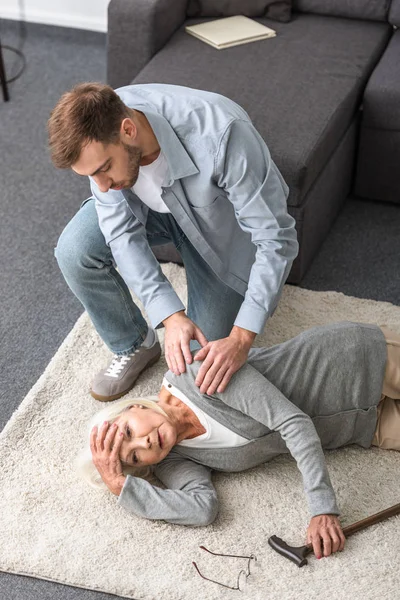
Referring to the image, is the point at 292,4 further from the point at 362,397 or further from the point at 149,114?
the point at 362,397

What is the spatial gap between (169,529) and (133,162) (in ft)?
2.63

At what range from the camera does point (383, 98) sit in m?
2.73

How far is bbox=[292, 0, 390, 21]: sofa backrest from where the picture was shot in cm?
307

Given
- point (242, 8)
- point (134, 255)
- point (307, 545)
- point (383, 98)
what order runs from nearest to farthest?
point (307, 545) → point (134, 255) → point (383, 98) → point (242, 8)

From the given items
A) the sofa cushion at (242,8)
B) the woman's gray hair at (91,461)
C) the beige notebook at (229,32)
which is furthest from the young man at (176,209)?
the sofa cushion at (242,8)

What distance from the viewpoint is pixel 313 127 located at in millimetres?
2553

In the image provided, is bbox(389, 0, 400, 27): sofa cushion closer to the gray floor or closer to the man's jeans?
the gray floor

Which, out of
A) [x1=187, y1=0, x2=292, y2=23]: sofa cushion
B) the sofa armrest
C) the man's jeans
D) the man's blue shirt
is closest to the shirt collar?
the man's blue shirt

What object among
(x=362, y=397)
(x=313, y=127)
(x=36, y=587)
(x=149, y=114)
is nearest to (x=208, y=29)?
(x=313, y=127)

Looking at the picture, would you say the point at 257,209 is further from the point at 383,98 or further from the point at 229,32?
the point at 229,32

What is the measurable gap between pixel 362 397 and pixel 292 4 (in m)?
1.71

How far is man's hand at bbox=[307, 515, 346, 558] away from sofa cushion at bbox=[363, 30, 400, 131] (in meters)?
1.39

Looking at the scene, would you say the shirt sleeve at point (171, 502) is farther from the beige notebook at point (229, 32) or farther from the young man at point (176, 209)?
the beige notebook at point (229, 32)

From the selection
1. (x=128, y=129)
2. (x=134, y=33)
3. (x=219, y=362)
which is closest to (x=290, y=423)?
(x=219, y=362)
